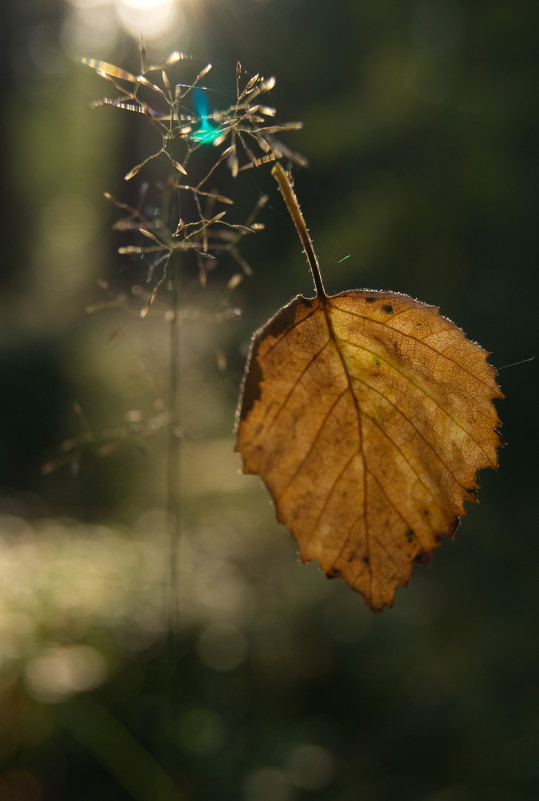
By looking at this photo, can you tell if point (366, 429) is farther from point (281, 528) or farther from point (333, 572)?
point (281, 528)

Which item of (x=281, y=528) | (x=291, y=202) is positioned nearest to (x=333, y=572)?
(x=291, y=202)

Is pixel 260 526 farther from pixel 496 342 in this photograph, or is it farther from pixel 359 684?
pixel 496 342

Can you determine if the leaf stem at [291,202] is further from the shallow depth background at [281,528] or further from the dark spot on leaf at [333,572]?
the shallow depth background at [281,528]

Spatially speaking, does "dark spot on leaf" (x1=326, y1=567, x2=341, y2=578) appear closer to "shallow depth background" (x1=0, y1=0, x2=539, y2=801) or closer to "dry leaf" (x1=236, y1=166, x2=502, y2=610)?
"dry leaf" (x1=236, y1=166, x2=502, y2=610)

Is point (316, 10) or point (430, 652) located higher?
point (316, 10)

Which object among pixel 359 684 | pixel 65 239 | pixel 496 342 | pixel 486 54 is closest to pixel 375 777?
pixel 359 684

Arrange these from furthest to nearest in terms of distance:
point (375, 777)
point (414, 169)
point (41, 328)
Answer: point (41, 328) → point (414, 169) → point (375, 777)

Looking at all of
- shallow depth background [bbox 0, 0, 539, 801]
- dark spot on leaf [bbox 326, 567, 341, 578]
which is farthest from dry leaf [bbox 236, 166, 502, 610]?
shallow depth background [bbox 0, 0, 539, 801]

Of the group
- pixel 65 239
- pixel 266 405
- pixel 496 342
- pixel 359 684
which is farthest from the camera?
pixel 65 239
